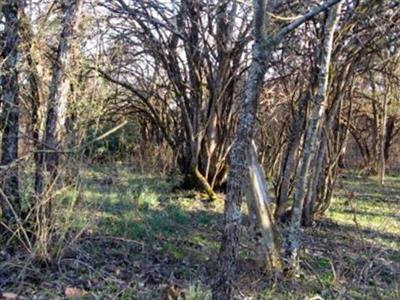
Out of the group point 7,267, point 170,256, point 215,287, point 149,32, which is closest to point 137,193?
point 170,256

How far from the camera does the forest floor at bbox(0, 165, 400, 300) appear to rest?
507 cm

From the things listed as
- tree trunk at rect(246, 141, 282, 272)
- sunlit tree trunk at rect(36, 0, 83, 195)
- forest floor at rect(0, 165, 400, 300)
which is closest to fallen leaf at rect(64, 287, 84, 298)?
forest floor at rect(0, 165, 400, 300)

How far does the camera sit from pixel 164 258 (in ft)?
21.4

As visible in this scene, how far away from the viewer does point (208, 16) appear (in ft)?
35.6

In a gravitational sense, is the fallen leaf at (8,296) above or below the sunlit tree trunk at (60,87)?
below

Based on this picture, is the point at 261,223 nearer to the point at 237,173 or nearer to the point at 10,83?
the point at 237,173

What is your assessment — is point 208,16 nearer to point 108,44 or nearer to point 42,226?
point 108,44

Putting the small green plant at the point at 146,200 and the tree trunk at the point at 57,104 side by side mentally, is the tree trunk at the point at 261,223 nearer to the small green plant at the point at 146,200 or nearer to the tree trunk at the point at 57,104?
the tree trunk at the point at 57,104

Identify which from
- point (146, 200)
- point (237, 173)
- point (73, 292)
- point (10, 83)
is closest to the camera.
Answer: point (237, 173)

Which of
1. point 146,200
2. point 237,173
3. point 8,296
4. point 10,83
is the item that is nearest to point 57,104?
point 10,83

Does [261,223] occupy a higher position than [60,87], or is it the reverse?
[60,87]

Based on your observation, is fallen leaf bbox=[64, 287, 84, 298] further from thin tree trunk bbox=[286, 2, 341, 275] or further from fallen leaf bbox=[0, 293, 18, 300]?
thin tree trunk bbox=[286, 2, 341, 275]

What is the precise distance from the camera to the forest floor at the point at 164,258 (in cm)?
507

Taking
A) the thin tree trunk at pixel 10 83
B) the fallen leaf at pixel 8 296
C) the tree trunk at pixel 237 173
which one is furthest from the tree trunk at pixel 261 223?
the fallen leaf at pixel 8 296
